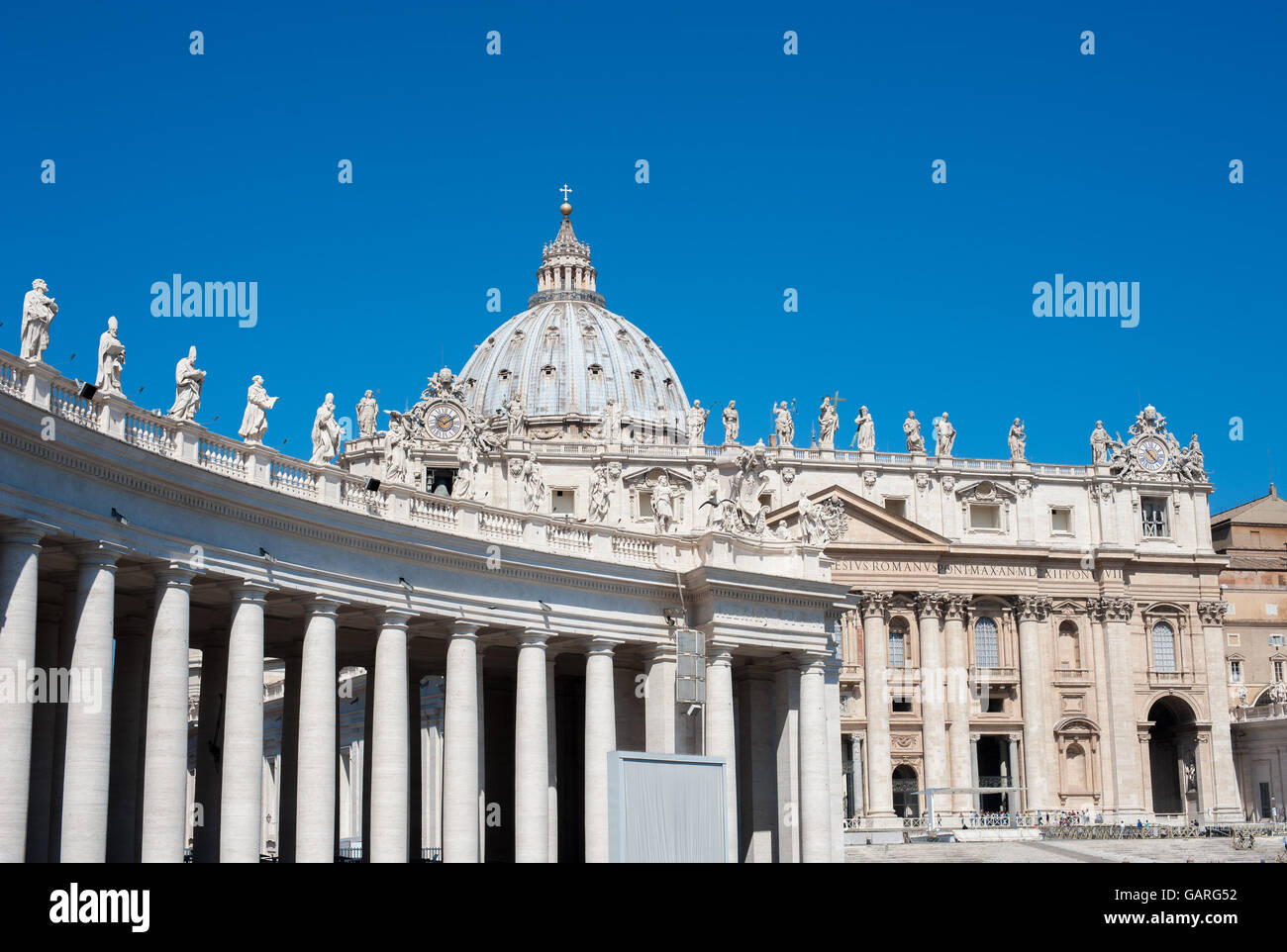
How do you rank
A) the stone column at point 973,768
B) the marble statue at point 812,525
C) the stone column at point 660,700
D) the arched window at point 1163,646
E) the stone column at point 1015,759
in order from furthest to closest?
the arched window at point 1163,646 → the stone column at point 1015,759 → the stone column at point 973,768 → the marble statue at point 812,525 → the stone column at point 660,700

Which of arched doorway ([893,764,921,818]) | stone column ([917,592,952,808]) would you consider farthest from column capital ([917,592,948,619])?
arched doorway ([893,764,921,818])

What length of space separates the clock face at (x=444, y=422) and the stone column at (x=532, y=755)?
213ft

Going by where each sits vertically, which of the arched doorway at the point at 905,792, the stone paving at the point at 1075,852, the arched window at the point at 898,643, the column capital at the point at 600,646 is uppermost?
the arched window at the point at 898,643

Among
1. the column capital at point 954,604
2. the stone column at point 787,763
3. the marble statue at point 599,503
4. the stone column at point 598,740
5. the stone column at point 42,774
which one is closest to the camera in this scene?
the stone column at point 42,774

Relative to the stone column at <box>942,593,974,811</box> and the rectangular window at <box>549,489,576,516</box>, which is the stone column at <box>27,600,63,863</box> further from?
the stone column at <box>942,593,974,811</box>

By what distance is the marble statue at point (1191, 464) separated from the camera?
125500mm

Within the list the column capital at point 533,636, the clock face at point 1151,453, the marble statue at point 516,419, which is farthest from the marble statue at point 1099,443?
the column capital at point 533,636

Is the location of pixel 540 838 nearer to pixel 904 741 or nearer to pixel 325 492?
pixel 325 492

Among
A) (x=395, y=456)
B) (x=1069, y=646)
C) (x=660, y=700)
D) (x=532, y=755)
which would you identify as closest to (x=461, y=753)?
(x=532, y=755)

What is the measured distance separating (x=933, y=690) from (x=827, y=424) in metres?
21.2

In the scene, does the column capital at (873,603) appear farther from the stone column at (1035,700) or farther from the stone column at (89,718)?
the stone column at (89,718)

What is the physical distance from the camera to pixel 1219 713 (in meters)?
123

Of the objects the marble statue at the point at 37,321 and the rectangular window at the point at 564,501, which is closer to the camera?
the marble statue at the point at 37,321

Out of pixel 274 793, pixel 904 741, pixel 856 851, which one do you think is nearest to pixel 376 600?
pixel 856 851
